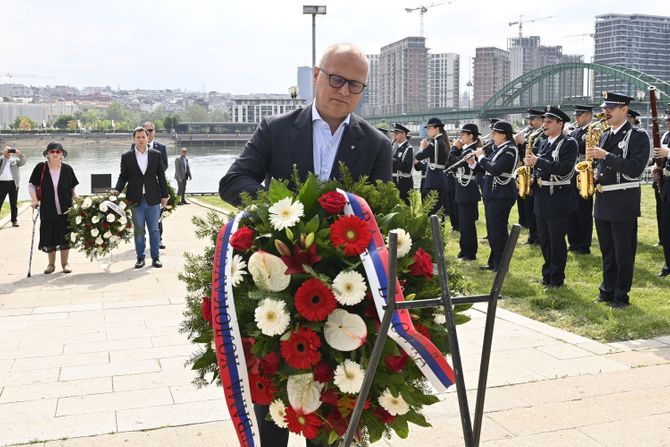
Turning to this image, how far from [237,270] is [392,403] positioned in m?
0.75

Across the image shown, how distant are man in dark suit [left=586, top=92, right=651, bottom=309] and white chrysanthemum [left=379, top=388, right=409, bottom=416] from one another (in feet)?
18.9

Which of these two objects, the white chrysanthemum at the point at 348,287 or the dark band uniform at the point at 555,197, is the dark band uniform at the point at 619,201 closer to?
the dark band uniform at the point at 555,197

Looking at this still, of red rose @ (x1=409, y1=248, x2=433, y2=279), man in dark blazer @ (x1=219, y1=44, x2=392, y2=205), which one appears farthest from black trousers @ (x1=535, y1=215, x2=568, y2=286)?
red rose @ (x1=409, y1=248, x2=433, y2=279)

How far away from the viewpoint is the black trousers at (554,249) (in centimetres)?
924

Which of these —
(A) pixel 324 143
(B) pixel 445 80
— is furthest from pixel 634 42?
(A) pixel 324 143

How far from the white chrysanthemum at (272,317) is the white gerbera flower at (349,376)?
0.83 ft

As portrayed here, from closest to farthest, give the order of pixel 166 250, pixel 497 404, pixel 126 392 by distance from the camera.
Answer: pixel 497 404, pixel 126 392, pixel 166 250

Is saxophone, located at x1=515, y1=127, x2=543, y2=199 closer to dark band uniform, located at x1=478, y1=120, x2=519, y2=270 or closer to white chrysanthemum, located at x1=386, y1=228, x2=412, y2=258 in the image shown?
dark band uniform, located at x1=478, y1=120, x2=519, y2=270

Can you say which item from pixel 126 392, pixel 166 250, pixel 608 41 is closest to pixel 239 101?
pixel 608 41

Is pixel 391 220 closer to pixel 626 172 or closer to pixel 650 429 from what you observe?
pixel 650 429

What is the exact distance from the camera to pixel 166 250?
13594 mm

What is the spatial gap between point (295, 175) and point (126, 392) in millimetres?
2979

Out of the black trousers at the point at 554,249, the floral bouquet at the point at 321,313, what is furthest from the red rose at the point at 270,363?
the black trousers at the point at 554,249

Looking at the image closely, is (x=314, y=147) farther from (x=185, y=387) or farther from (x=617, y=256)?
(x=617, y=256)
